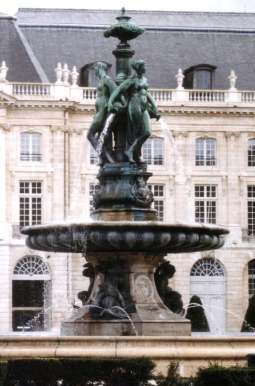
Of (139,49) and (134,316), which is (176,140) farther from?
(134,316)

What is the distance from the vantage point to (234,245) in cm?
7244

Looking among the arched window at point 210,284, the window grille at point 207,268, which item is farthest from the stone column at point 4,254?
the window grille at point 207,268

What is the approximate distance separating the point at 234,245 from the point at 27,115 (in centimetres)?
1199

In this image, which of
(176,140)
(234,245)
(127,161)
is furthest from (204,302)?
(127,161)

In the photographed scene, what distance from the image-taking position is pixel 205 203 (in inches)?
2864

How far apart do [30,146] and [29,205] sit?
298cm

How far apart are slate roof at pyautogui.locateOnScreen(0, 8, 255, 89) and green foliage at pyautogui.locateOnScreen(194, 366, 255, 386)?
5407 cm

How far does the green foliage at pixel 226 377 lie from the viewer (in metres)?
19.7

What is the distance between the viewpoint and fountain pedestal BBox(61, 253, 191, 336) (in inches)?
1028

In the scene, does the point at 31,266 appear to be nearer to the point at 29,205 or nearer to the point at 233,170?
the point at 29,205

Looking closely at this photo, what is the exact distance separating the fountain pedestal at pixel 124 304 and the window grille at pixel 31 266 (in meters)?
43.4

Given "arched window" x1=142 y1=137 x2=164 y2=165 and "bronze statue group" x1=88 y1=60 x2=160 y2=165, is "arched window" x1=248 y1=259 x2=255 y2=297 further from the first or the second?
"bronze statue group" x1=88 y1=60 x2=160 y2=165

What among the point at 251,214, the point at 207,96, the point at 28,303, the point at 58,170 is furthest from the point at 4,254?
the point at 207,96

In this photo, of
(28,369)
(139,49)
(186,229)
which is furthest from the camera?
(139,49)
